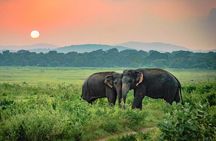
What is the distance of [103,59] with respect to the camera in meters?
75.3

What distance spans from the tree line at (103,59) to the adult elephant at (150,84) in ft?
162

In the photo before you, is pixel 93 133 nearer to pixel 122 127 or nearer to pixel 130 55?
pixel 122 127

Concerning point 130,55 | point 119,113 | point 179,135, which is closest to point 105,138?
point 119,113

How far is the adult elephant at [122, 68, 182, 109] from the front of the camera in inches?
631

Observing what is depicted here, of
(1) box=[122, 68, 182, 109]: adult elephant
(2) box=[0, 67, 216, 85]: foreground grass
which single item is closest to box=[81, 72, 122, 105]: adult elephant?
(1) box=[122, 68, 182, 109]: adult elephant

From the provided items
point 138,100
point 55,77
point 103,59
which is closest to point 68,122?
point 138,100

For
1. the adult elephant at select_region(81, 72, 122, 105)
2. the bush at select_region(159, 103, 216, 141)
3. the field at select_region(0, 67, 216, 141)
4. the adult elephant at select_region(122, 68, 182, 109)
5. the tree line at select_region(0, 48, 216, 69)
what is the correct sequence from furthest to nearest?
the tree line at select_region(0, 48, 216, 69) < the adult elephant at select_region(81, 72, 122, 105) < the adult elephant at select_region(122, 68, 182, 109) < the field at select_region(0, 67, 216, 141) < the bush at select_region(159, 103, 216, 141)

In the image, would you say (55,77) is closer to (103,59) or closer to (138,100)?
(103,59)

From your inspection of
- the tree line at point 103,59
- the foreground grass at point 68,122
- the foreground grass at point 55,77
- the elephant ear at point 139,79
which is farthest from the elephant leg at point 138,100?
the tree line at point 103,59

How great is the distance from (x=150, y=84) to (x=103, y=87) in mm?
2136

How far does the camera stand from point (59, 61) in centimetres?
7425

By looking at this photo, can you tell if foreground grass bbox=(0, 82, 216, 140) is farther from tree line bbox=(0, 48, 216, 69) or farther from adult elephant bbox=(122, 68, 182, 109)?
tree line bbox=(0, 48, 216, 69)

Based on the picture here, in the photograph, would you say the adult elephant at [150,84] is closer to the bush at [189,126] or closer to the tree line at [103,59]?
the bush at [189,126]

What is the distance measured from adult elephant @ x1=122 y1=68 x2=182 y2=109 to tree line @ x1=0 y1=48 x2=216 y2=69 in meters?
49.5
